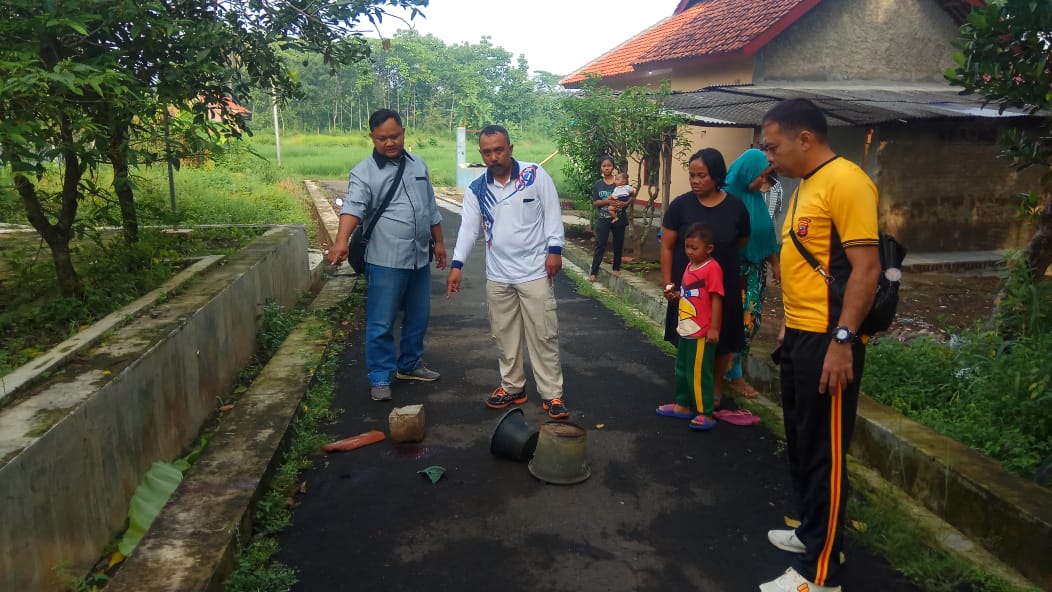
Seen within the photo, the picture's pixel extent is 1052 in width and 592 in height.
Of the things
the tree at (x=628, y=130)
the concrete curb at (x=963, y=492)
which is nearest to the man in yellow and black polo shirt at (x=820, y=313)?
the concrete curb at (x=963, y=492)

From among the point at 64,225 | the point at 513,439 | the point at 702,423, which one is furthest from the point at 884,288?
the point at 64,225

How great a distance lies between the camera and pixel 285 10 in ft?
20.2

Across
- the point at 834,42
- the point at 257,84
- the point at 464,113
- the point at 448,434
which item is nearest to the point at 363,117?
the point at 464,113

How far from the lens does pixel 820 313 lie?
111 inches

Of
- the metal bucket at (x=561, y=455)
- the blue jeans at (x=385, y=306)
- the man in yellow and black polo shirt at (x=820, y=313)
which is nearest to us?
the man in yellow and black polo shirt at (x=820, y=313)

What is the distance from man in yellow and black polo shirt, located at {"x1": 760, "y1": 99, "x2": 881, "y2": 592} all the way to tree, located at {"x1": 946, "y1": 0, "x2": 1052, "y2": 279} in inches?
83.7

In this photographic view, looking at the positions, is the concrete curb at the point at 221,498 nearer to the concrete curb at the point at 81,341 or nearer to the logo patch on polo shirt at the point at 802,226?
the concrete curb at the point at 81,341

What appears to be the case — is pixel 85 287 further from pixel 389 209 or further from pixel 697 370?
pixel 697 370

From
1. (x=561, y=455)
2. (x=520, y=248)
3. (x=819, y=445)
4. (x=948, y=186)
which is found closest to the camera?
(x=819, y=445)

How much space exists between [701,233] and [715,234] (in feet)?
0.46

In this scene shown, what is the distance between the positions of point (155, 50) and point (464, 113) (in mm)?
44686

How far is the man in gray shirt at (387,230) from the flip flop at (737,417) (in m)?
2.28

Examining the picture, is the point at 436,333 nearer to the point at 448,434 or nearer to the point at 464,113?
the point at 448,434

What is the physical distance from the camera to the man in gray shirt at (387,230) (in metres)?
5.10
